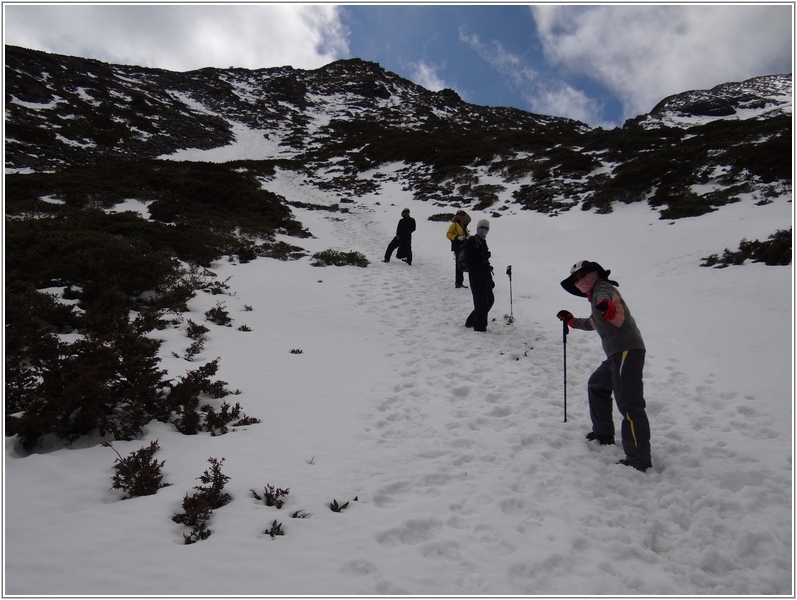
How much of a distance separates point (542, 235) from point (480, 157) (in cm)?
1871

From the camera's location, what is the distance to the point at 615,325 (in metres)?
4.37

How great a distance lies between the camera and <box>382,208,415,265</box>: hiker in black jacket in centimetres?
1414

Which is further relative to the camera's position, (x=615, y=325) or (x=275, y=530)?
(x=615, y=325)

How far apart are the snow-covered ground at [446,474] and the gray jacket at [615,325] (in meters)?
1.33

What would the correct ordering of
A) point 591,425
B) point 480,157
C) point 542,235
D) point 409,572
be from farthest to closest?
point 480,157 → point 542,235 → point 591,425 → point 409,572

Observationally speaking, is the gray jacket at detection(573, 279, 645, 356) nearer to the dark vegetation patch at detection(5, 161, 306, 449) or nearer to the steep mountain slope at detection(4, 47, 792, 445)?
the dark vegetation patch at detection(5, 161, 306, 449)

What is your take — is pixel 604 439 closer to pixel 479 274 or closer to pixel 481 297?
pixel 481 297

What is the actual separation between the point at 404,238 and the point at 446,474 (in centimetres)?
1088

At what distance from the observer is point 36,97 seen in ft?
115

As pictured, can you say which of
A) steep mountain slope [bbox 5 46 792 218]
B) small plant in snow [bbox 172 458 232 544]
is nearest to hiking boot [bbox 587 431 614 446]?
small plant in snow [bbox 172 458 232 544]

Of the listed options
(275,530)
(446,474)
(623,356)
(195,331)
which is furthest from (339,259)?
(275,530)

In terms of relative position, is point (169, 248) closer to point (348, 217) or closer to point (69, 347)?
point (69, 347)

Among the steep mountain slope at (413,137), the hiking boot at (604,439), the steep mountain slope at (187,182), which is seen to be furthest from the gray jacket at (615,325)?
the steep mountain slope at (413,137)

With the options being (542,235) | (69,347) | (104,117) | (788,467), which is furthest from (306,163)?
(788,467)
